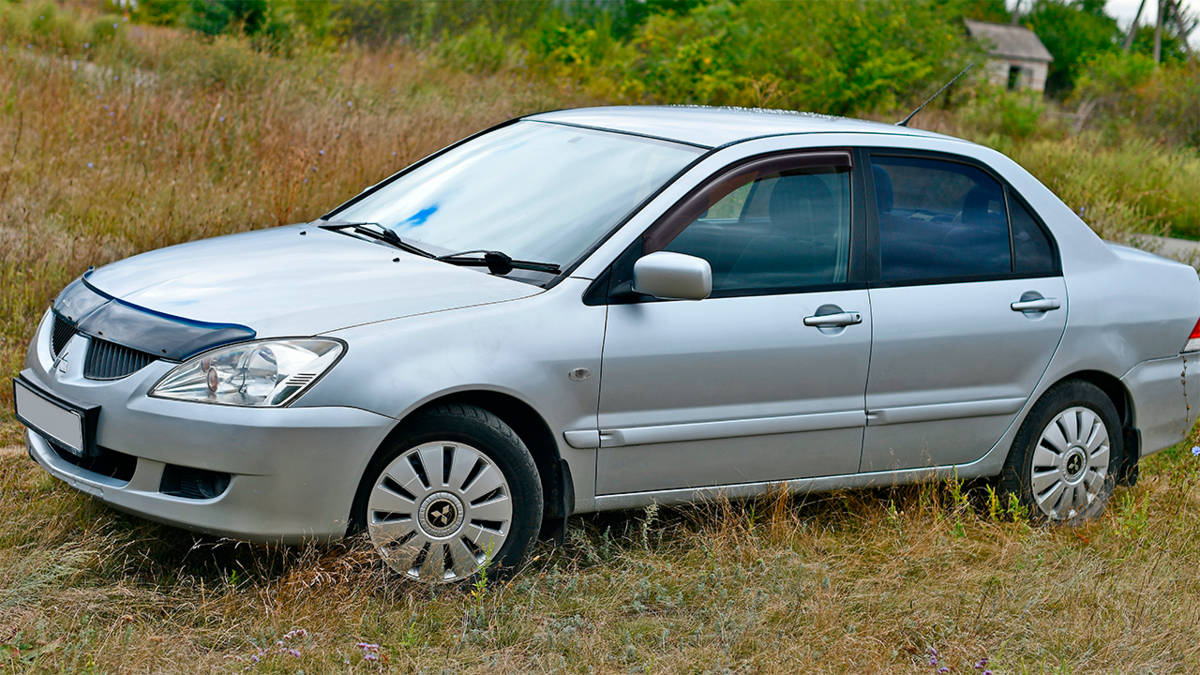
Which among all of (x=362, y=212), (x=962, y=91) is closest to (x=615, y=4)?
(x=962, y=91)

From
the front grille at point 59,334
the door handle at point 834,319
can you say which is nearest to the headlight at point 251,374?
the front grille at point 59,334

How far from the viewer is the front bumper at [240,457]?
323 centimetres

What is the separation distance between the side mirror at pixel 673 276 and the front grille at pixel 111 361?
1472 mm

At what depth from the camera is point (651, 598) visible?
3822mm

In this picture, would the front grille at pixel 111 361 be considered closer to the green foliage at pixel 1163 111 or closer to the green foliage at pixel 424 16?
the green foliage at pixel 424 16

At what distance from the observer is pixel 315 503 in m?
3.35

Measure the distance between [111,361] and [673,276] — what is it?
170 centimetres

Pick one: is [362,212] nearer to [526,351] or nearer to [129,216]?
[526,351]

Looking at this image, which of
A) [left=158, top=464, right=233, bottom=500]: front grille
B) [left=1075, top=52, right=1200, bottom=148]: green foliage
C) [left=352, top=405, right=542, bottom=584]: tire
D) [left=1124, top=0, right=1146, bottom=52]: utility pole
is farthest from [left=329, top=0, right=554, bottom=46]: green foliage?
[left=1124, top=0, right=1146, bottom=52]: utility pole

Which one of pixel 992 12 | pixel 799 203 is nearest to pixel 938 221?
pixel 799 203

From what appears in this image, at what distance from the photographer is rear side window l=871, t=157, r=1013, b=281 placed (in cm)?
431

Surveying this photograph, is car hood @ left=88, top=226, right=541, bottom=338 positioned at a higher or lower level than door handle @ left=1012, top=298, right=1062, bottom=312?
higher

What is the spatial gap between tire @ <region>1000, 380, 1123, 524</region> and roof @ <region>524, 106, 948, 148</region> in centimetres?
120

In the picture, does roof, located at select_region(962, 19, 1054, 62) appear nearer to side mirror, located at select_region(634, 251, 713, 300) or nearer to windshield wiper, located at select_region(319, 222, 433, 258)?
windshield wiper, located at select_region(319, 222, 433, 258)
